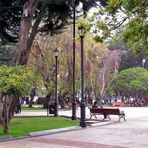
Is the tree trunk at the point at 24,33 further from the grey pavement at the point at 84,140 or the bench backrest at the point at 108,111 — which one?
the bench backrest at the point at 108,111

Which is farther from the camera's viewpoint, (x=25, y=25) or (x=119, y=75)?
(x=119, y=75)

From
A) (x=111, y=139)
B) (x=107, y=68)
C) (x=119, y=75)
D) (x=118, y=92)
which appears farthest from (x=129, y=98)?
(x=111, y=139)

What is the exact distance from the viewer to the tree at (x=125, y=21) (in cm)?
976

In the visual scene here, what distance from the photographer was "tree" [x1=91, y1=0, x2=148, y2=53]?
384 inches

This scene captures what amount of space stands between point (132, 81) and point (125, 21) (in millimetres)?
52713

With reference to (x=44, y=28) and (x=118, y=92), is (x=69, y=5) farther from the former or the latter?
(x=118, y=92)

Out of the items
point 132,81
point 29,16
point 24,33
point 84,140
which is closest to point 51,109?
point 24,33

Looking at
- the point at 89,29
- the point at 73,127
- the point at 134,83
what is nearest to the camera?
the point at 89,29

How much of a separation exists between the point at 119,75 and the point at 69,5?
4588 cm

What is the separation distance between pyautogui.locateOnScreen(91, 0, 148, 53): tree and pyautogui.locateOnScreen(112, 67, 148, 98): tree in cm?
5223

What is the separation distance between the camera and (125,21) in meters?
11.0

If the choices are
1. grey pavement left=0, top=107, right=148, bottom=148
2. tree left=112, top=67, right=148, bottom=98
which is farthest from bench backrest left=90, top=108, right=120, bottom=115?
tree left=112, top=67, right=148, bottom=98

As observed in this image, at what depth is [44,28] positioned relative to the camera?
74.1ft

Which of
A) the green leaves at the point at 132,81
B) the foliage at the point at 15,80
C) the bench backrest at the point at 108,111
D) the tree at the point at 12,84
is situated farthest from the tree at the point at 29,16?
the green leaves at the point at 132,81
